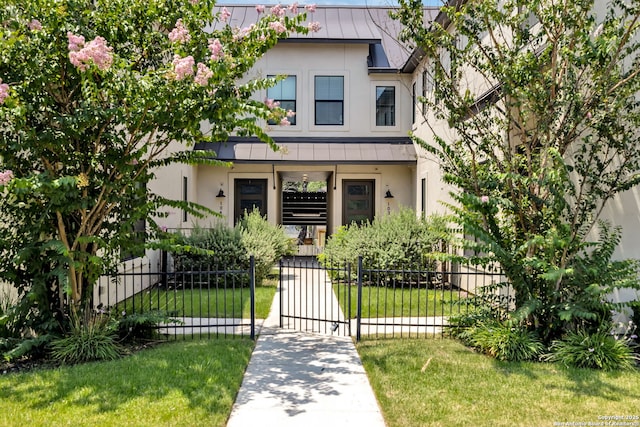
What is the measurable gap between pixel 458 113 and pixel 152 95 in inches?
156

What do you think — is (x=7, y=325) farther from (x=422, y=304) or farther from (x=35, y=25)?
(x=422, y=304)

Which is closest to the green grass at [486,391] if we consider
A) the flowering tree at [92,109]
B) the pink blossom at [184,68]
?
the flowering tree at [92,109]

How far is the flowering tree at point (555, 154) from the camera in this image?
5.65m

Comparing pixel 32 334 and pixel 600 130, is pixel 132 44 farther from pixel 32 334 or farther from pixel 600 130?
pixel 600 130

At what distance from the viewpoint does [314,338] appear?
7.09 metres

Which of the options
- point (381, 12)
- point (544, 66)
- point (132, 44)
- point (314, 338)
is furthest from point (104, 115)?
point (381, 12)

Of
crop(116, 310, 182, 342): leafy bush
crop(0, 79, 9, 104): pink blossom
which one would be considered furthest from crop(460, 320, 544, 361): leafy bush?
crop(0, 79, 9, 104): pink blossom

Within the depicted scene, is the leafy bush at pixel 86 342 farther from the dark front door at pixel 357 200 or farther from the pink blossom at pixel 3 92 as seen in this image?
the dark front door at pixel 357 200

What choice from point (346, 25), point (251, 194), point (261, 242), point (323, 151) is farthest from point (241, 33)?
point (346, 25)

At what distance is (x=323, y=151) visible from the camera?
630 inches

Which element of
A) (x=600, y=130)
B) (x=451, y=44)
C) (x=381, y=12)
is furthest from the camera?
(x=381, y=12)

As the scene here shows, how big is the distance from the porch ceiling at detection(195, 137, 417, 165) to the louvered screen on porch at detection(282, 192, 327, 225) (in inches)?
379

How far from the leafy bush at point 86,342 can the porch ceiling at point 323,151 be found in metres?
9.73

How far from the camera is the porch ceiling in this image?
1554 centimetres
